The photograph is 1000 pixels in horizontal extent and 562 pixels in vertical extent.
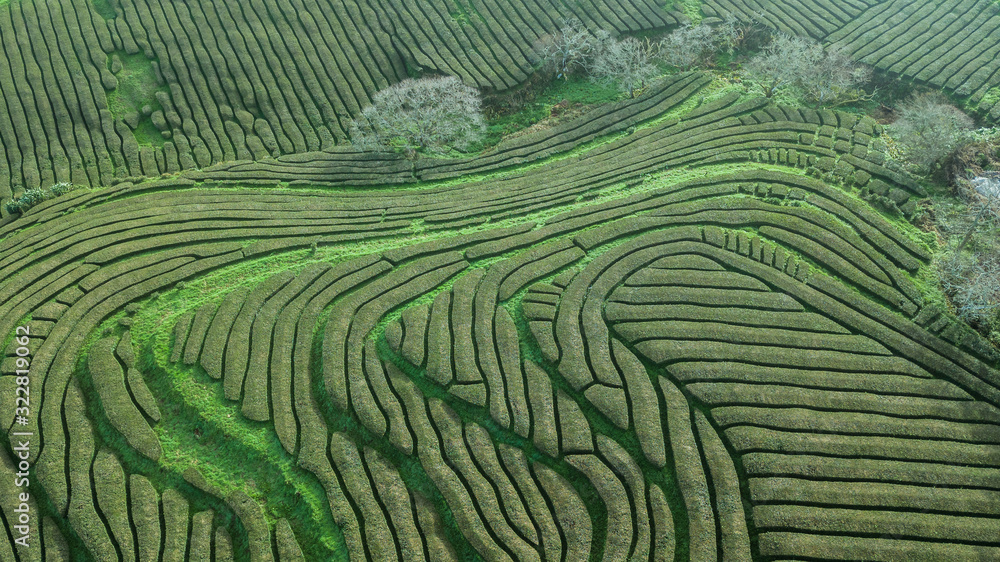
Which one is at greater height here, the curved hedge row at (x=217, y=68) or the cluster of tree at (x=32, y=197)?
the curved hedge row at (x=217, y=68)

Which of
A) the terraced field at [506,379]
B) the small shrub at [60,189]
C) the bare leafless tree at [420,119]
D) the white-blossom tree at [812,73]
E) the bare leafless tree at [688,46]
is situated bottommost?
the terraced field at [506,379]

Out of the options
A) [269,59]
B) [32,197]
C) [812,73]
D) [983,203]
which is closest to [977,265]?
[983,203]

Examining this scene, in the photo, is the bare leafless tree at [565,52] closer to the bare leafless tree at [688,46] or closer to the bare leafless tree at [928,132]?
the bare leafless tree at [688,46]

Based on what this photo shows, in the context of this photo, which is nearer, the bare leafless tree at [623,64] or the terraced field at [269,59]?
the terraced field at [269,59]

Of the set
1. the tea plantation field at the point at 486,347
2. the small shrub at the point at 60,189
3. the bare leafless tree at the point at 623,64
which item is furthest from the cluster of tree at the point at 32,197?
the bare leafless tree at the point at 623,64

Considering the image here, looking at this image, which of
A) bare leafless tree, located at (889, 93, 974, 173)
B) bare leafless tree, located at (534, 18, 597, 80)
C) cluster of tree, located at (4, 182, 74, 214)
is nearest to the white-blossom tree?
bare leafless tree, located at (889, 93, 974, 173)

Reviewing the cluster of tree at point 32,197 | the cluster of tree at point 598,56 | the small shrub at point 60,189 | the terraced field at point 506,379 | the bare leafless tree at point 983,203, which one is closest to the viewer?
the terraced field at point 506,379

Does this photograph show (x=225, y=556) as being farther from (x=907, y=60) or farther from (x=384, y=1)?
(x=907, y=60)

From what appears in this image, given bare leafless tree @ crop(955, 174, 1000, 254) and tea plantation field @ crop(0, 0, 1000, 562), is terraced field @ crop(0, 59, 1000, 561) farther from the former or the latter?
bare leafless tree @ crop(955, 174, 1000, 254)

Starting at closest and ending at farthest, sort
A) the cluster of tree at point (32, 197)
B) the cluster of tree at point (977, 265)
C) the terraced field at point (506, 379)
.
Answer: the terraced field at point (506, 379)
the cluster of tree at point (977, 265)
the cluster of tree at point (32, 197)
